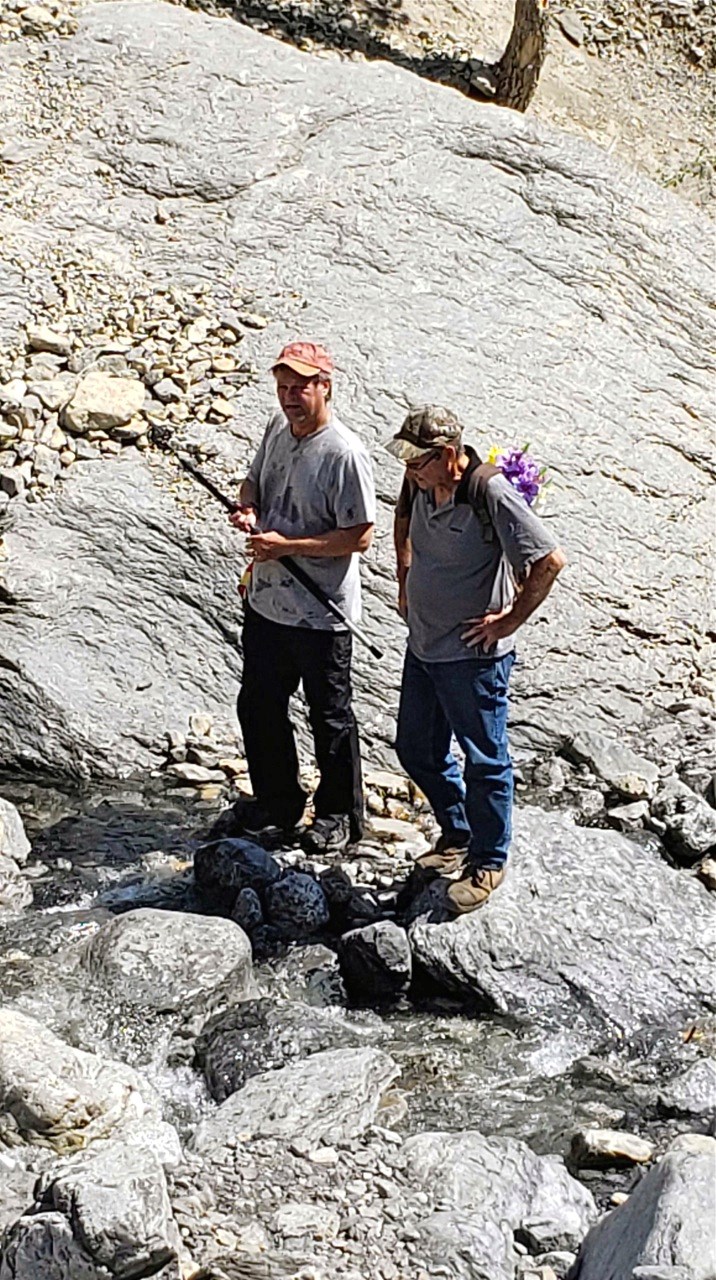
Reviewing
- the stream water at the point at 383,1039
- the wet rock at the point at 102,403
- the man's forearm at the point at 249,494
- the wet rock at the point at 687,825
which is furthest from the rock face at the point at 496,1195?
the wet rock at the point at 102,403

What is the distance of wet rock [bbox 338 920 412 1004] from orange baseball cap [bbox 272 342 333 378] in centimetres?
229

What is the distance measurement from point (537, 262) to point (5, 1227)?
27.7ft

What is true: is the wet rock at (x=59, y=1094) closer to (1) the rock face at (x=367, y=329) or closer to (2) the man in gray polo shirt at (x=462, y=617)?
(2) the man in gray polo shirt at (x=462, y=617)

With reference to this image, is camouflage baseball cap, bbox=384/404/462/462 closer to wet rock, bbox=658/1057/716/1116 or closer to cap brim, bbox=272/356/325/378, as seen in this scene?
cap brim, bbox=272/356/325/378

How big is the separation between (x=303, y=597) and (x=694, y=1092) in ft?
8.58

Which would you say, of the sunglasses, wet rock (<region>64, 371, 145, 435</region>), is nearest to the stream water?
the sunglasses

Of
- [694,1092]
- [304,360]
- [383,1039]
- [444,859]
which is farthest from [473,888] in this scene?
[304,360]

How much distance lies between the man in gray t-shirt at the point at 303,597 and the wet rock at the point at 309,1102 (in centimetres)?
173

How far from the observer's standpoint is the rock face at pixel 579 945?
5.71 meters

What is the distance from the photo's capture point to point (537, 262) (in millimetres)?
10867

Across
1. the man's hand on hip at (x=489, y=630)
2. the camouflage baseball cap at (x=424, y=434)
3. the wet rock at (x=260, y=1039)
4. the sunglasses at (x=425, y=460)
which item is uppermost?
the camouflage baseball cap at (x=424, y=434)

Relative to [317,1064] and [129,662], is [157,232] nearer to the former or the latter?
[129,662]

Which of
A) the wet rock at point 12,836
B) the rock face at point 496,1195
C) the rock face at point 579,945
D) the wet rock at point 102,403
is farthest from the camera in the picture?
the wet rock at point 102,403

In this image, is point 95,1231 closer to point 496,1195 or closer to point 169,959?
point 496,1195
